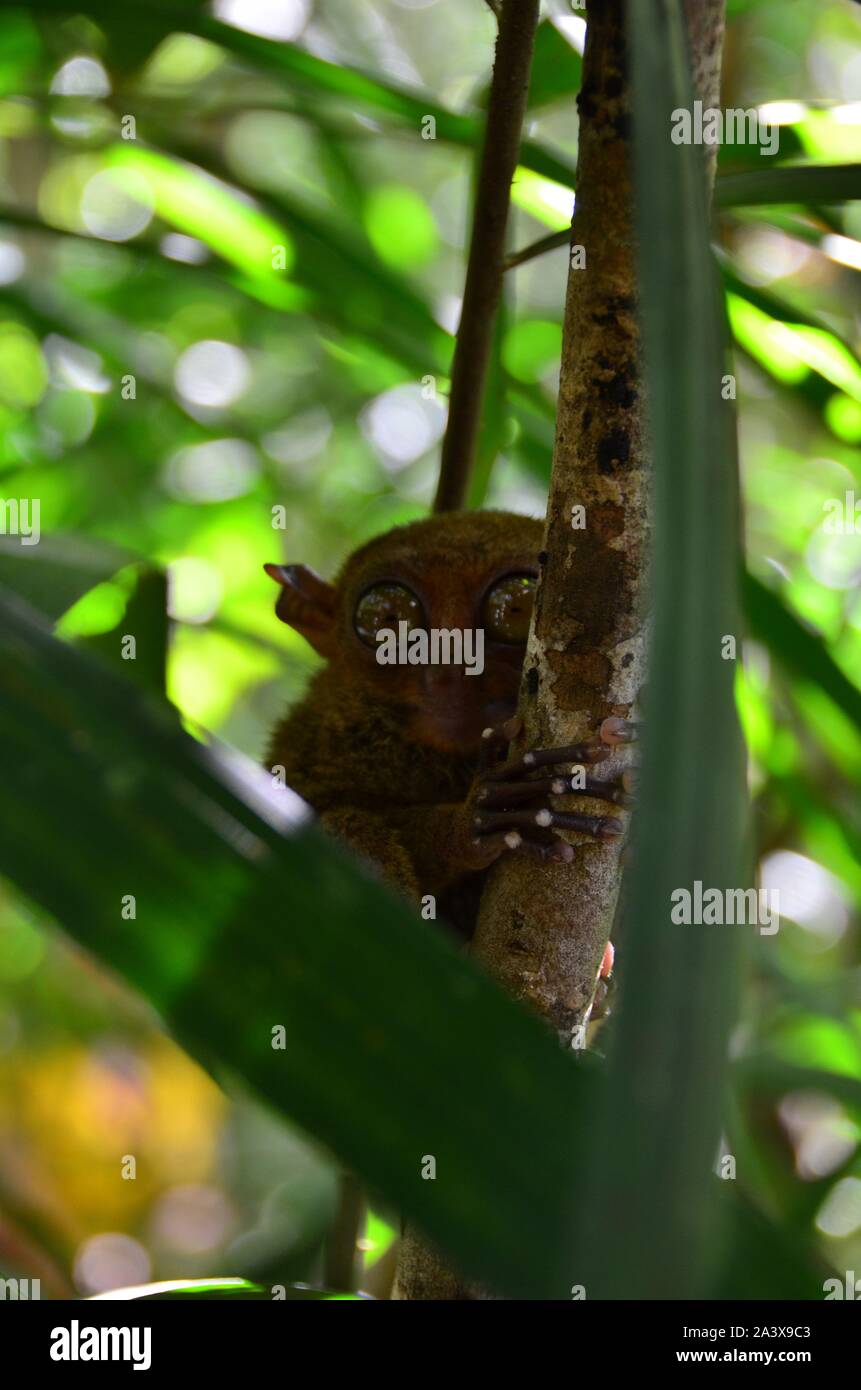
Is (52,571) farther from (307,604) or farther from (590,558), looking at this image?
(307,604)

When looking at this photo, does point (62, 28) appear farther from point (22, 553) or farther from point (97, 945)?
point (97, 945)

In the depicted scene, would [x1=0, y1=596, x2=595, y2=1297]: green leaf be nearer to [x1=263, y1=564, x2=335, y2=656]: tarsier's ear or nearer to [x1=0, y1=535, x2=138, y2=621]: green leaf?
[x1=0, y1=535, x2=138, y2=621]: green leaf

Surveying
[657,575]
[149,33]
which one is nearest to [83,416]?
[149,33]

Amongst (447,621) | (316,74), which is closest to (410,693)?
(447,621)

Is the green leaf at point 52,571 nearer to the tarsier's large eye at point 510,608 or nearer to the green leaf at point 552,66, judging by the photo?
the tarsier's large eye at point 510,608

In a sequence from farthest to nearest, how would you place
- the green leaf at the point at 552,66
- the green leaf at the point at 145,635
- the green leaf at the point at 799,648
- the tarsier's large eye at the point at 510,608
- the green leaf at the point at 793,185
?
the tarsier's large eye at the point at 510,608
the green leaf at the point at 799,648
the green leaf at the point at 552,66
the green leaf at the point at 145,635
the green leaf at the point at 793,185

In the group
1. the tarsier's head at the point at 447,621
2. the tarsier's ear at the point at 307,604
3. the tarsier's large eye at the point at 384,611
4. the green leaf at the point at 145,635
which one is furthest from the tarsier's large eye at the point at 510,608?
the green leaf at the point at 145,635
